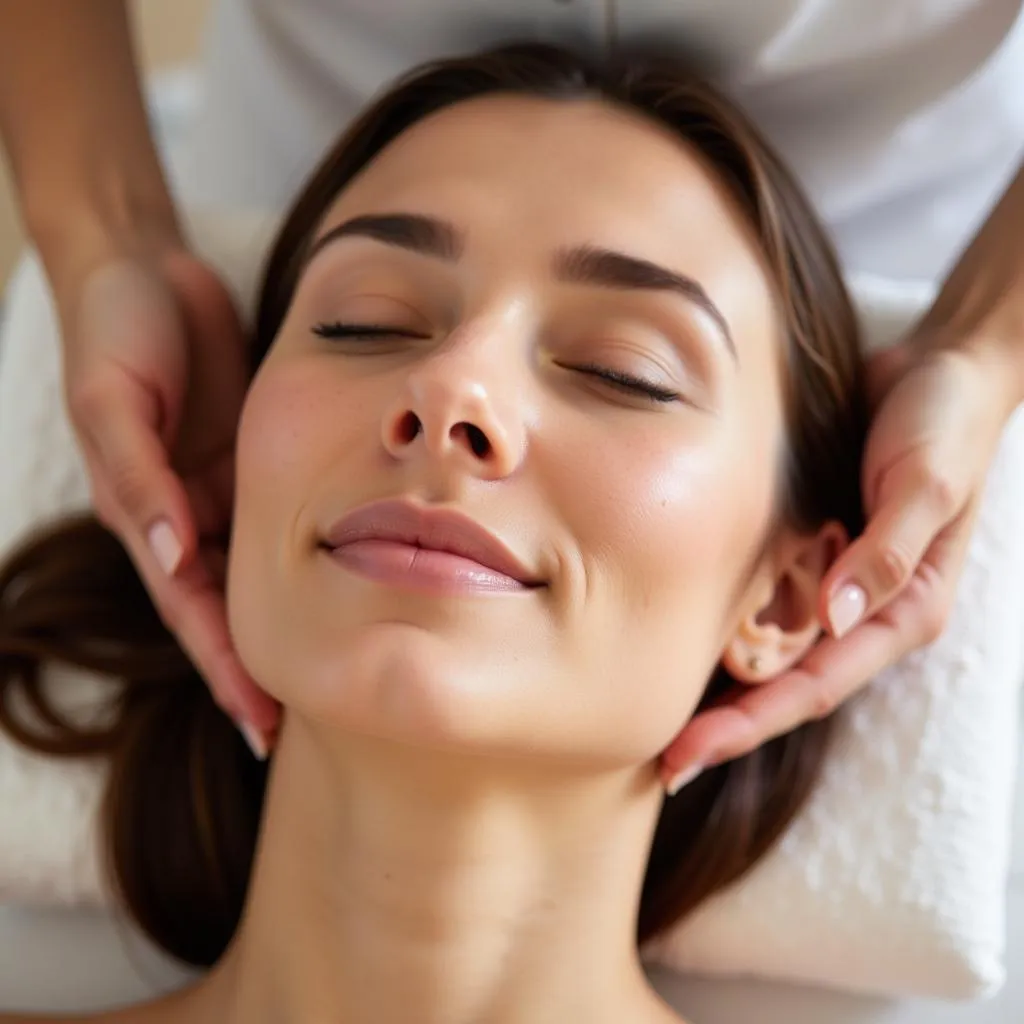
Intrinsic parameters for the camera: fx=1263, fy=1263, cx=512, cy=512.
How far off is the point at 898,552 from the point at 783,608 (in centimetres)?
12

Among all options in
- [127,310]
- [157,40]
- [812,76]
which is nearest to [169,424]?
[127,310]

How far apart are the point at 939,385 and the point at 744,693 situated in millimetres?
285

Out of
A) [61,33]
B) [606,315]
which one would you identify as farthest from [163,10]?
Answer: [606,315]

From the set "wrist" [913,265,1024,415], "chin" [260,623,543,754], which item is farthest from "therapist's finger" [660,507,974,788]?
"chin" [260,623,543,754]

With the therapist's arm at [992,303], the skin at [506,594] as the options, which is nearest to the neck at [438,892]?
the skin at [506,594]

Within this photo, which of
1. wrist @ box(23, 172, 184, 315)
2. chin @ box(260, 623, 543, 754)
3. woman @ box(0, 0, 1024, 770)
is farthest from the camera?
wrist @ box(23, 172, 184, 315)

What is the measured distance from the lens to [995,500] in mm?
1131

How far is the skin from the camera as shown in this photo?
2.60 ft

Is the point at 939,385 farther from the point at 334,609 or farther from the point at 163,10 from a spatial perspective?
the point at 163,10

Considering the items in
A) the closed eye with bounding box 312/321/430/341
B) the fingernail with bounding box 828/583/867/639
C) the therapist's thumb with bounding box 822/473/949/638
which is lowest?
the fingernail with bounding box 828/583/867/639

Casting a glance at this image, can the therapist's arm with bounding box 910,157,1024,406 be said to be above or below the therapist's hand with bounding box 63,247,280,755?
above

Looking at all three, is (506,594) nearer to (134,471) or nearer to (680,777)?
(680,777)

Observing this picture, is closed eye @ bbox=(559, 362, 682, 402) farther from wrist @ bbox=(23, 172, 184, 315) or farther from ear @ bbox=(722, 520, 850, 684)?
wrist @ bbox=(23, 172, 184, 315)

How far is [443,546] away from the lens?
792 mm
